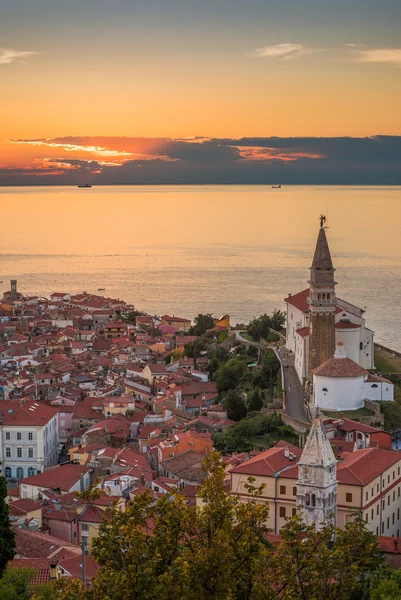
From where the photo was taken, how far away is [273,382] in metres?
32.9

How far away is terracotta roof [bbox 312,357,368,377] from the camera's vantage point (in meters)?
27.1

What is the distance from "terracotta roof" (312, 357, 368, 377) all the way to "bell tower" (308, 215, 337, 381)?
279cm

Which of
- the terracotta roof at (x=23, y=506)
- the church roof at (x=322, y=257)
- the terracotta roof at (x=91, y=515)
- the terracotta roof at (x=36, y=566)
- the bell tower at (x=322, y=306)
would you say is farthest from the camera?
the bell tower at (x=322, y=306)

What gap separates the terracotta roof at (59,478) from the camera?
74.6 feet

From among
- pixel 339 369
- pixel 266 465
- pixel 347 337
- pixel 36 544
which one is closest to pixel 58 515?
pixel 36 544

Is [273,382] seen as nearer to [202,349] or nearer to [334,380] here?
[334,380]

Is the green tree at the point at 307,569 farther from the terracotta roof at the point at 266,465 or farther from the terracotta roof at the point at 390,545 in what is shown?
the terracotta roof at the point at 266,465

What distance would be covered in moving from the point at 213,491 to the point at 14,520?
37.1 feet

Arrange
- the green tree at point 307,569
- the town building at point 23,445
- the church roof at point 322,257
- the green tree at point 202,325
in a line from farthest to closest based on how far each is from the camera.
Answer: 1. the green tree at point 202,325
2. the church roof at point 322,257
3. the town building at point 23,445
4. the green tree at point 307,569

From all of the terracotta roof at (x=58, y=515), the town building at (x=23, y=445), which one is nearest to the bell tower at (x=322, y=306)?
the town building at (x=23, y=445)

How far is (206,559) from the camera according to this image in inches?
325

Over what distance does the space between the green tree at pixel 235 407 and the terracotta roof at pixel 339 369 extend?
367 centimetres

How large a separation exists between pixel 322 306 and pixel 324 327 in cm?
74

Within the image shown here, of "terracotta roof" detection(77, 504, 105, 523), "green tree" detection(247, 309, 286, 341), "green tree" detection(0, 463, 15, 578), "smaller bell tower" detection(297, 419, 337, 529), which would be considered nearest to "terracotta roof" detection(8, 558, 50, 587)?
"green tree" detection(0, 463, 15, 578)
